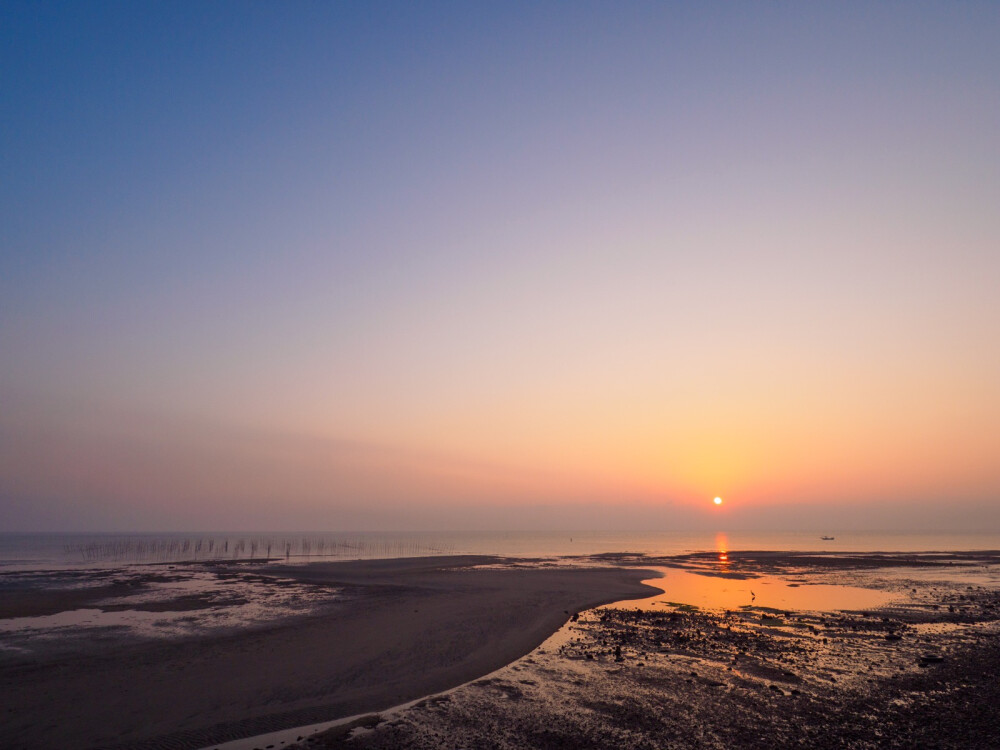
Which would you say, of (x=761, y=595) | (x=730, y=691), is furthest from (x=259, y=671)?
(x=761, y=595)

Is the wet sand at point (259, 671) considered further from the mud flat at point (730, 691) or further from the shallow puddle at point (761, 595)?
the shallow puddle at point (761, 595)

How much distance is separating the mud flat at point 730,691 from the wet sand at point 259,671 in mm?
1873

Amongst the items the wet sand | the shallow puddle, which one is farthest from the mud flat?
the shallow puddle

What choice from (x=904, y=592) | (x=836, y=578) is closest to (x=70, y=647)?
(x=904, y=592)

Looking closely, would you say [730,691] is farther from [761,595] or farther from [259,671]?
[761,595]

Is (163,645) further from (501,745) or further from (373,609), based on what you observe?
(501,745)

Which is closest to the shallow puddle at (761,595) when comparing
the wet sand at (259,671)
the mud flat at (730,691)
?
the mud flat at (730,691)

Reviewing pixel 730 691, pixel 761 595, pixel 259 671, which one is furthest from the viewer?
pixel 761 595

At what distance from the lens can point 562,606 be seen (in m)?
32.2

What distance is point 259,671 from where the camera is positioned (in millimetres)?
18141

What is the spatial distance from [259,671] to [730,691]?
1448 cm

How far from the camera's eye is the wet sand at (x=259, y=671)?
13484 mm

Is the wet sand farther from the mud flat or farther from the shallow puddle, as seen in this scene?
the shallow puddle

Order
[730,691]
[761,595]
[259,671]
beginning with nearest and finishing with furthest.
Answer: [730,691] → [259,671] → [761,595]
